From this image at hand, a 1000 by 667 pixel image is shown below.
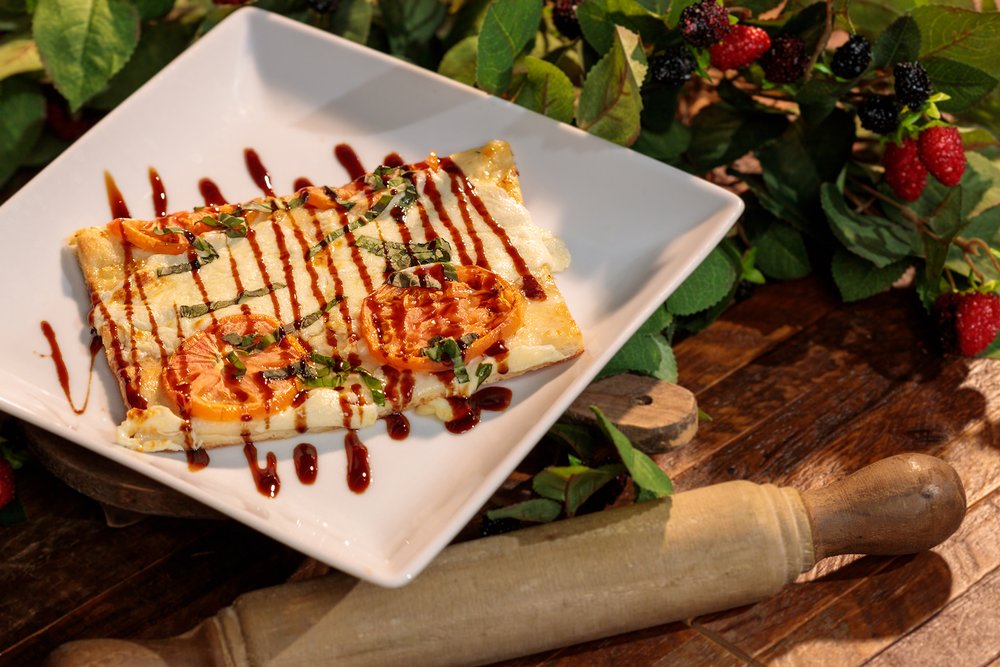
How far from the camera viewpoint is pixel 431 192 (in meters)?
2.95

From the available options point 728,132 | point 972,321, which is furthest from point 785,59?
point 972,321

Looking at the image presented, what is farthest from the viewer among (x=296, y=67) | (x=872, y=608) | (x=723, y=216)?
(x=296, y=67)

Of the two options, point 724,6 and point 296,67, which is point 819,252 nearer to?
point 724,6

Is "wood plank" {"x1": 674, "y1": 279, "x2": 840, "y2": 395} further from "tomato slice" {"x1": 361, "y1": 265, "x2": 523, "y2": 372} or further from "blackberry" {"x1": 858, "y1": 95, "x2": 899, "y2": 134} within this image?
"tomato slice" {"x1": 361, "y1": 265, "x2": 523, "y2": 372}

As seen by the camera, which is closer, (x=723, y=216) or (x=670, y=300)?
(x=723, y=216)

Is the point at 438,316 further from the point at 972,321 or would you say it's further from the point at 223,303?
the point at 972,321

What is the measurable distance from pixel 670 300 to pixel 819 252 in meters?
0.70

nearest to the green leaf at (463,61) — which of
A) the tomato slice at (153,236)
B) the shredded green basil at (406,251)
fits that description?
the shredded green basil at (406,251)

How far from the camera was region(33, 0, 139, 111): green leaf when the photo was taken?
129 inches

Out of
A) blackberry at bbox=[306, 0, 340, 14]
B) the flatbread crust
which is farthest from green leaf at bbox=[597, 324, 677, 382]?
blackberry at bbox=[306, 0, 340, 14]

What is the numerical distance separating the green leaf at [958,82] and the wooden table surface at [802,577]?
71 cm

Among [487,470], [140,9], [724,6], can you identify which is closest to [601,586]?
[487,470]

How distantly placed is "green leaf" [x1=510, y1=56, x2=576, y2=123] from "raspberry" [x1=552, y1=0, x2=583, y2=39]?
0.30 metres

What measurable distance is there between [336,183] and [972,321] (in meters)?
1.85
